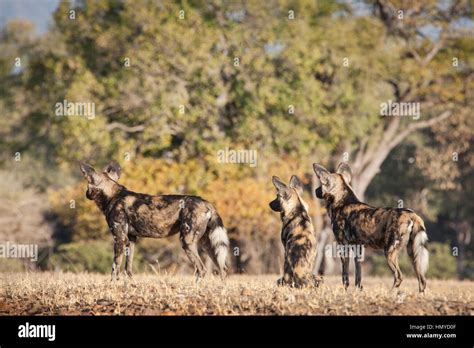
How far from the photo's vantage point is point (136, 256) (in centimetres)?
3828

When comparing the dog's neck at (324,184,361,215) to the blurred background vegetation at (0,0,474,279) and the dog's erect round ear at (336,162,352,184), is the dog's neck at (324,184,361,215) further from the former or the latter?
the blurred background vegetation at (0,0,474,279)

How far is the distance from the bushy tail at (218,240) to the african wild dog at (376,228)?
2065 millimetres

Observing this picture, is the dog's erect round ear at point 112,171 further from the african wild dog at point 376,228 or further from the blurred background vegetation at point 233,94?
the blurred background vegetation at point 233,94

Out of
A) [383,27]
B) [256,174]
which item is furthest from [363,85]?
[256,174]

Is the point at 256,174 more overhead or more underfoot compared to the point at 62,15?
more underfoot

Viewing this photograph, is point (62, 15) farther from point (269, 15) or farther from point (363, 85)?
point (363, 85)

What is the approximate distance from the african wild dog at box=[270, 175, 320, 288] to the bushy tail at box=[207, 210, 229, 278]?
131 centimetres

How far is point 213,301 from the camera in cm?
1523

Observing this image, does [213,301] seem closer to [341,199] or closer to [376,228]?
[376,228]

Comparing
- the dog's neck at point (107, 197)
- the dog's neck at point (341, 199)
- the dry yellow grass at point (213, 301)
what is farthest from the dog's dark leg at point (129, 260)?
the dog's neck at point (341, 199)

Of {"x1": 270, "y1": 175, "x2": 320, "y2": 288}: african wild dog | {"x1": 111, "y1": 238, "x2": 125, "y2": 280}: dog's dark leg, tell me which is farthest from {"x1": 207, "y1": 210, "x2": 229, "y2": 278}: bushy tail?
{"x1": 111, "y1": 238, "x2": 125, "y2": 280}: dog's dark leg

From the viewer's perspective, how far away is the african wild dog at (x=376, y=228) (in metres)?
16.0

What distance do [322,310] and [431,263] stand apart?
1526 inches
